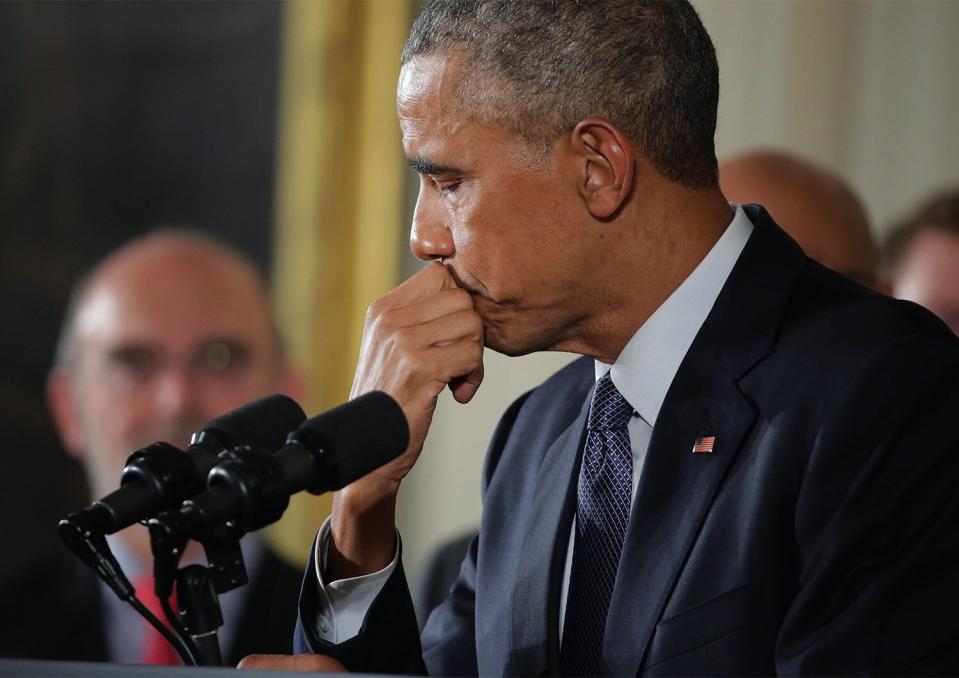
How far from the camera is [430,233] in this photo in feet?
5.15

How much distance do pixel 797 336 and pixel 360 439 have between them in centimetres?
56

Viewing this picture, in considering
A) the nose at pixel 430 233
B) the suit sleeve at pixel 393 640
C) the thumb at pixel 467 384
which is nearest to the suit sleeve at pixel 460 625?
the suit sleeve at pixel 393 640

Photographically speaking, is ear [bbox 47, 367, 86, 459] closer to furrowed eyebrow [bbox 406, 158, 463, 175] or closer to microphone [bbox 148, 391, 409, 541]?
furrowed eyebrow [bbox 406, 158, 463, 175]

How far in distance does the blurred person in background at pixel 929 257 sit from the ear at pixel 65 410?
199 cm

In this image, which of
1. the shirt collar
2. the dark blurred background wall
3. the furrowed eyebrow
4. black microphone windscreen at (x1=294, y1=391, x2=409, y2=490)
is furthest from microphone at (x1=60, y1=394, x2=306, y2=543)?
the dark blurred background wall

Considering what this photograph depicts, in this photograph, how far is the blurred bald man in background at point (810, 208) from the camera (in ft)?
8.71

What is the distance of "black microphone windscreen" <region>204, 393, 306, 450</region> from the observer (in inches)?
51.2

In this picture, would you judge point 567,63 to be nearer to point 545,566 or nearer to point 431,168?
point 431,168

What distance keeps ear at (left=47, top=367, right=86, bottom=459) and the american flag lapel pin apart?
2.24 meters

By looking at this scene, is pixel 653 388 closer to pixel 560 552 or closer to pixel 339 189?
pixel 560 552

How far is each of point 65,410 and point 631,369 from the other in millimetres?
2163

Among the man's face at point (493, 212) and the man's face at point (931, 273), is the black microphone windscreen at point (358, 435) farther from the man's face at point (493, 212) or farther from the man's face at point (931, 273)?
the man's face at point (931, 273)

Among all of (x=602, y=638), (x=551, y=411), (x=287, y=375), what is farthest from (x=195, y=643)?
(x=287, y=375)

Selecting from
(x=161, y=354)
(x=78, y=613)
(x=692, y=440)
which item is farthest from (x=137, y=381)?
(x=692, y=440)
